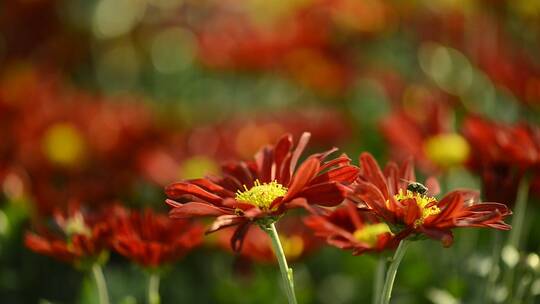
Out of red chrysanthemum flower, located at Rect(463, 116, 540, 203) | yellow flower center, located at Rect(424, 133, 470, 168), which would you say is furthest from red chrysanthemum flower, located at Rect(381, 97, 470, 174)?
red chrysanthemum flower, located at Rect(463, 116, 540, 203)

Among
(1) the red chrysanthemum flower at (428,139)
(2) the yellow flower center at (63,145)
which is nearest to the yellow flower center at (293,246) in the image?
(1) the red chrysanthemum flower at (428,139)

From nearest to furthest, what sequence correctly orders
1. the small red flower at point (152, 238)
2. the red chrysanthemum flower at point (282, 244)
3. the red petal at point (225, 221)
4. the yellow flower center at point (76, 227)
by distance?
the red petal at point (225, 221) → the small red flower at point (152, 238) → the yellow flower center at point (76, 227) → the red chrysanthemum flower at point (282, 244)

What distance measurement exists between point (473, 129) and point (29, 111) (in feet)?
4.24

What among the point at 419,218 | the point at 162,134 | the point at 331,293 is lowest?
the point at 331,293

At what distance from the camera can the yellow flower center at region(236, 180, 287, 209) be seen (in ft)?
3.01

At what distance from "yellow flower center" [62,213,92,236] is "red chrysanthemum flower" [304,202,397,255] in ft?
1.12

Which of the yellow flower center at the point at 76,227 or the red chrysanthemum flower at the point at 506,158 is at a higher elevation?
the red chrysanthemum flower at the point at 506,158

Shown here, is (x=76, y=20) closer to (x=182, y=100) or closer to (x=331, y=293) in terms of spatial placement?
(x=182, y=100)

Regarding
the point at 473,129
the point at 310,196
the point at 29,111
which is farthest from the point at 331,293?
the point at 29,111

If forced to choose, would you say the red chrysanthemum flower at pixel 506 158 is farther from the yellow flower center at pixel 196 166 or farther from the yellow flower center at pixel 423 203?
the yellow flower center at pixel 196 166

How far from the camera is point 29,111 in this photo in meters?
2.08

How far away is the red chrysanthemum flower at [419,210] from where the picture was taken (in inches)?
31.8

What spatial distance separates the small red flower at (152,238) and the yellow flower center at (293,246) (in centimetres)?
25

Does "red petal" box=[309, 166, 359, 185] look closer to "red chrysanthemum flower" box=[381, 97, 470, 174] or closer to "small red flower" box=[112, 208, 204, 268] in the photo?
"small red flower" box=[112, 208, 204, 268]
